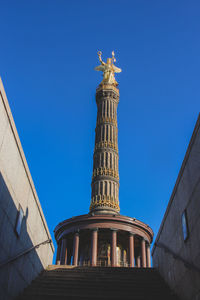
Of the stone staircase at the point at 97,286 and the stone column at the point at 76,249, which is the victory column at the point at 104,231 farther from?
the stone staircase at the point at 97,286

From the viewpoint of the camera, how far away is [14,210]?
10.1 metres

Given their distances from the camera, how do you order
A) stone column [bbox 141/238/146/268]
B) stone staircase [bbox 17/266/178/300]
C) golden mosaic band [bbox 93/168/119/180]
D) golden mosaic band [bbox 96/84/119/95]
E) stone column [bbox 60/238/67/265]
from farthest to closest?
golden mosaic band [bbox 96/84/119/95] < golden mosaic band [bbox 93/168/119/180] < stone column [bbox 141/238/146/268] < stone column [bbox 60/238/67/265] < stone staircase [bbox 17/266/178/300]

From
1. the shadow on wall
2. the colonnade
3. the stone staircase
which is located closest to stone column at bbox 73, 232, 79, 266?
the colonnade

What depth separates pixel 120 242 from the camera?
28.5 metres

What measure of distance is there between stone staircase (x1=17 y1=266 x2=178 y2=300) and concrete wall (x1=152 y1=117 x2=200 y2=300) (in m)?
0.68

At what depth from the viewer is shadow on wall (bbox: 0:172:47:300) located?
9.02 metres

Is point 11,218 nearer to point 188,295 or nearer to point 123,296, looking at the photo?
point 123,296

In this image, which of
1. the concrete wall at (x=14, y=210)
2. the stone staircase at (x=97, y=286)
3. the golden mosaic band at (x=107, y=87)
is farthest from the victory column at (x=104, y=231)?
the concrete wall at (x=14, y=210)

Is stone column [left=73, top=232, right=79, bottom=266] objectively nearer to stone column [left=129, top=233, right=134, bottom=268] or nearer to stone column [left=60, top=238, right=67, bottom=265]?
stone column [left=60, top=238, right=67, bottom=265]

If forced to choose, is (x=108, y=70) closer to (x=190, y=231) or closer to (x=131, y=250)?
(x=131, y=250)

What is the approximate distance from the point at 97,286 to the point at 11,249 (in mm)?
3711

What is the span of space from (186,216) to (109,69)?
35152 millimetres

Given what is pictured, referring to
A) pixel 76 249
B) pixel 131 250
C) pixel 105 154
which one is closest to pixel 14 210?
pixel 76 249

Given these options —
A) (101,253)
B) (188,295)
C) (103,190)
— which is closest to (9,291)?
(188,295)
